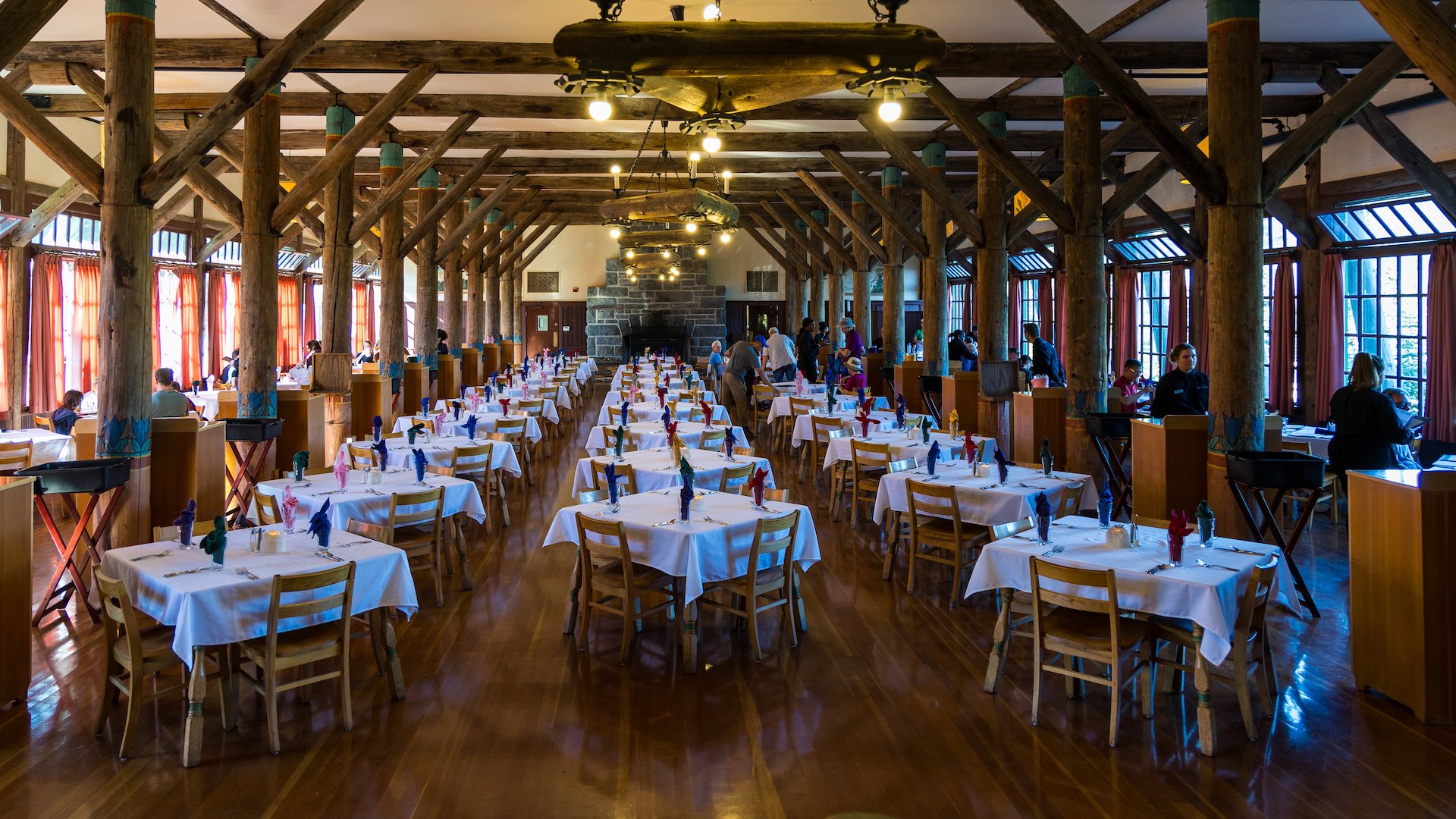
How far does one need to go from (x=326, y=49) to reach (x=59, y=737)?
23.6 ft

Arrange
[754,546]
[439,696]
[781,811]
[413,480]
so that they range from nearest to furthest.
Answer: [781,811] < [439,696] < [754,546] < [413,480]

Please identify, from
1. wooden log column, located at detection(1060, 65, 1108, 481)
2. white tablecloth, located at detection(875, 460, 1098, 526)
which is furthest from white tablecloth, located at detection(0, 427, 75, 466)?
wooden log column, located at detection(1060, 65, 1108, 481)

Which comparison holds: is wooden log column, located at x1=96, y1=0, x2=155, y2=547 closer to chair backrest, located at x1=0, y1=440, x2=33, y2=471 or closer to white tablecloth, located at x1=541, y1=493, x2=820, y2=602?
chair backrest, located at x1=0, y1=440, x2=33, y2=471

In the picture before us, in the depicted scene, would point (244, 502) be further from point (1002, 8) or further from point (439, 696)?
point (1002, 8)

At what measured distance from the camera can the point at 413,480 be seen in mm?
6383

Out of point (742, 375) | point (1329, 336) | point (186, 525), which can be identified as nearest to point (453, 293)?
point (742, 375)

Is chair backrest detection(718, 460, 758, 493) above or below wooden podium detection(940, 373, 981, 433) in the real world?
below

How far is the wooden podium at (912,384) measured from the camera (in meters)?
13.4

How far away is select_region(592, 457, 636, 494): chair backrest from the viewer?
21.6 ft

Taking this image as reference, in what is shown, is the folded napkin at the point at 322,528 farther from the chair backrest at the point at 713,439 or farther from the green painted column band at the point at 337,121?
the green painted column band at the point at 337,121

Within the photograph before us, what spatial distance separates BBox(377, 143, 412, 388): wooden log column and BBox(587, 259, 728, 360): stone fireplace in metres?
15.9

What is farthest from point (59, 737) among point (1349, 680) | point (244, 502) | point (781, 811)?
point (1349, 680)

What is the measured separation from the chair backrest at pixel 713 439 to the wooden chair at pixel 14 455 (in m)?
5.32

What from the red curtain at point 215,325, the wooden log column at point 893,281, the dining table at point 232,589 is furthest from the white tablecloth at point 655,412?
the red curtain at point 215,325
